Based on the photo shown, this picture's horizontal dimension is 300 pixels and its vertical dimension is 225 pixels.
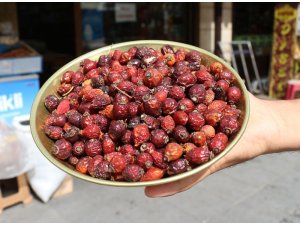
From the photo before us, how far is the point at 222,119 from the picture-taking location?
5.88 ft

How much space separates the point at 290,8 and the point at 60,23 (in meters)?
3.62

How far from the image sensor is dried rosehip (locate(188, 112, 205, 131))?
5.80 ft

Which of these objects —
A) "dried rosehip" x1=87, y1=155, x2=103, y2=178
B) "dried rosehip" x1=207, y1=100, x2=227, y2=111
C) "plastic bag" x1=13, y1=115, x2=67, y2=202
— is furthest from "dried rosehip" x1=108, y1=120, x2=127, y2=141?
"plastic bag" x1=13, y1=115, x2=67, y2=202

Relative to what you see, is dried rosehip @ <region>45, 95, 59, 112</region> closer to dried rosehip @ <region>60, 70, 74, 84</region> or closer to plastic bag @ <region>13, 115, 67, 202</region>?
dried rosehip @ <region>60, 70, 74, 84</region>

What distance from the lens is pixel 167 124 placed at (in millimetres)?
1756

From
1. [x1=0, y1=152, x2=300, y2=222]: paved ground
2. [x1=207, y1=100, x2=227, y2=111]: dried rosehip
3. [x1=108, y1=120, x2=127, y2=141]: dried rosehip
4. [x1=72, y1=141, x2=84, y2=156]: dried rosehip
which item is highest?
[x1=207, y1=100, x2=227, y2=111]: dried rosehip

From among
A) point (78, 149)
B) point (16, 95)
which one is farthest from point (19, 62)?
point (78, 149)

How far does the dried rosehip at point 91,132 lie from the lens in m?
1.79

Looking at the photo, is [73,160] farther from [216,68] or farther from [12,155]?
[12,155]

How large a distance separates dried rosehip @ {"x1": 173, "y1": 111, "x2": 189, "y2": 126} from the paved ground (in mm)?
2026

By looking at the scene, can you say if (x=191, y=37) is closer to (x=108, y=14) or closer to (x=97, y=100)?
(x=108, y=14)

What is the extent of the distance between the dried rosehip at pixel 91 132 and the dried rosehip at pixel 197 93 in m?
0.48

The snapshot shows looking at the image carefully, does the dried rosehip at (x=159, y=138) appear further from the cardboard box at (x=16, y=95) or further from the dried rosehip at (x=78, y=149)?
the cardboard box at (x=16, y=95)

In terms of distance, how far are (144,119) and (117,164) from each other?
248 millimetres
